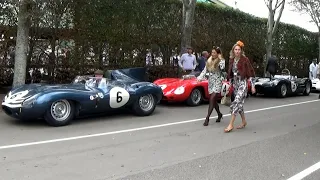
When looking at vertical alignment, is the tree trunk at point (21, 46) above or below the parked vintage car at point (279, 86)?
above

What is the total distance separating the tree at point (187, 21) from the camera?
15078 mm

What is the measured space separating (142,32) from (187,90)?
4.88 m

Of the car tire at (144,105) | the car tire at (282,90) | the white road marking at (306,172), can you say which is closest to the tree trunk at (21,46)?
the car tire at (144,105)

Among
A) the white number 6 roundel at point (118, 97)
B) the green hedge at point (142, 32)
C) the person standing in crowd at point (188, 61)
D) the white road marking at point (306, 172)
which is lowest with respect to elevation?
the white road marking at point (306, 172)

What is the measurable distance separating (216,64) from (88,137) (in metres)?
3.26

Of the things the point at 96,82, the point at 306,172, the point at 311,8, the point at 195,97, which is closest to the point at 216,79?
the point at 96,82

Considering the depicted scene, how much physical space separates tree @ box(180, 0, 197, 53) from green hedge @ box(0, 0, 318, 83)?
3.05ft

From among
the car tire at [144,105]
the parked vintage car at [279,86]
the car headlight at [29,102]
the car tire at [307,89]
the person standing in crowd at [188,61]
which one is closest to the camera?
the car headlight at [29,102]

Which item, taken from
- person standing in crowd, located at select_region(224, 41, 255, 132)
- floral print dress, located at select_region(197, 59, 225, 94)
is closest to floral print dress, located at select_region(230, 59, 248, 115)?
person standing in crowd, located at select_region(224, 41, 255, 132)

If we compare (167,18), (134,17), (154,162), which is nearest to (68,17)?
(134,17)

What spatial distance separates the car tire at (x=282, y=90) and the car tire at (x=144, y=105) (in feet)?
22.3

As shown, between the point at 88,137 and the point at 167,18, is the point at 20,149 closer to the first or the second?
the point at 88,137

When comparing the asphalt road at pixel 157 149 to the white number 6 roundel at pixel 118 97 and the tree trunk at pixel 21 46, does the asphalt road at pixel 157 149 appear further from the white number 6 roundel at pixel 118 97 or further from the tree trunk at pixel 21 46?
the tree trunk at pixel 21 46

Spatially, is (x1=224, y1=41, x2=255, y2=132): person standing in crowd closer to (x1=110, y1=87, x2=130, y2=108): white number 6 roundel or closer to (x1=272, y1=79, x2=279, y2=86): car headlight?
(x1=110, y1=87, x2=130, y2=108): white number 6 roundel
